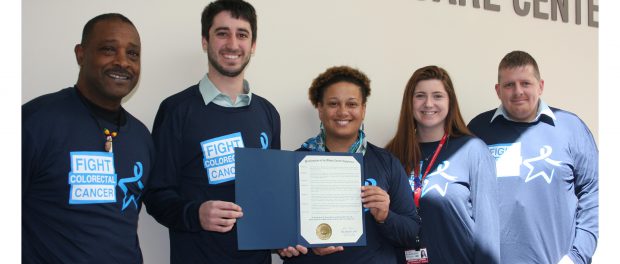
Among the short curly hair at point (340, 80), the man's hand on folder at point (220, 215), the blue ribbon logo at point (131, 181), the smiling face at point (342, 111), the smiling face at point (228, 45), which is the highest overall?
the smiling face at point (228, 45)

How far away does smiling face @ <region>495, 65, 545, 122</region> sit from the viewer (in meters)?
4.01

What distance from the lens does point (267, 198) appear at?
279 centimetres

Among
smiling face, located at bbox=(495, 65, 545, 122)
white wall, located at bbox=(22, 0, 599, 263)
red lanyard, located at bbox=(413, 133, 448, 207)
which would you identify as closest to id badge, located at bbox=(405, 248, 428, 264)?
red lanyard, located at bbox=(413, 133, 448, 207)

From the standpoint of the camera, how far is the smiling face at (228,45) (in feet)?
10.1

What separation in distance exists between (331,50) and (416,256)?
1572 mm

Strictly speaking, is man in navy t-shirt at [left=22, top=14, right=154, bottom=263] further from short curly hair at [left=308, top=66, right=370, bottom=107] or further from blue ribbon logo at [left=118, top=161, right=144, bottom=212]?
short curly hair at [left=308, top=66, right=370, bottom=107]

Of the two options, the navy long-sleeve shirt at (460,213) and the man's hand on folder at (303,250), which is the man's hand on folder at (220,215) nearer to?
the man's hand on folder at (303,250)

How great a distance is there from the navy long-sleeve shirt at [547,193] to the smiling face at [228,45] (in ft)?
6.11

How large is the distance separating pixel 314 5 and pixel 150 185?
1.87 meters

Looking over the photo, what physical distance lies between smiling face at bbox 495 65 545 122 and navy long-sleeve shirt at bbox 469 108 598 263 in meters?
0.09

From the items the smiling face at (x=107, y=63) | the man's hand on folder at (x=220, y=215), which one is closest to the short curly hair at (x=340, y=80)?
the man's hand on folder at (x=220, y=215)

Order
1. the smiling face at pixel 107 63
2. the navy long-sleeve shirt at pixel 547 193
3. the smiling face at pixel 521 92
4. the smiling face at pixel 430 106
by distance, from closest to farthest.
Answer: the smiling face at pixel 107 63 < the smiling face at pixel 430 106 < the navy long-sleeve shirt at pixel 547 193 < the smiling face at pixel 521 92

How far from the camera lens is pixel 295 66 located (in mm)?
4125

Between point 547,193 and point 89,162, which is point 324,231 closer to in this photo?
point 89,162
